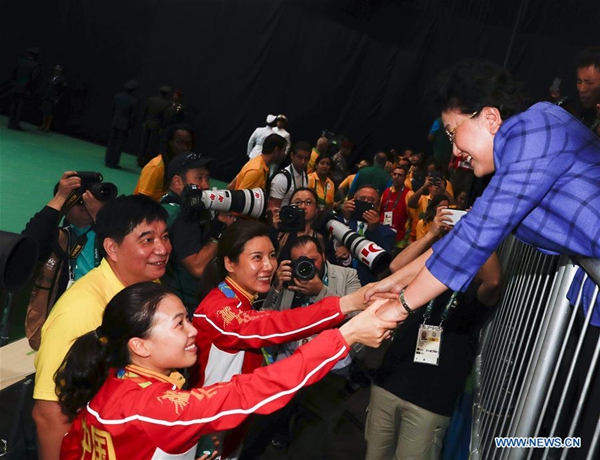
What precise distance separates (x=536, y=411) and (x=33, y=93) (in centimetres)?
1429

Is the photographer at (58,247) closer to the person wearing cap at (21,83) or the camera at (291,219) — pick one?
the camera at (291,219)

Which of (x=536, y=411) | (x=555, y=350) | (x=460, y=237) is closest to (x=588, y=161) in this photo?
(x=460, y=237)

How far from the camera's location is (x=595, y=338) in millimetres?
1796

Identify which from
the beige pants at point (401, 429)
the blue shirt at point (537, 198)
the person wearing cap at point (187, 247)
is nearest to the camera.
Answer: the blue shirt at point (537, 198)

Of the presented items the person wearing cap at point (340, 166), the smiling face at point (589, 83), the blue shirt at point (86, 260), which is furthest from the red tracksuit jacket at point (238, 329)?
the person wearing cap at point (340, 166)

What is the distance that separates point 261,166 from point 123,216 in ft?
10.9

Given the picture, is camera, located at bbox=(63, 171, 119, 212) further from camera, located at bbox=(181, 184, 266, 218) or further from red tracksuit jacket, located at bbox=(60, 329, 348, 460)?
red tracksuit jacket, located at bbox=(60, 329, 348, 460)

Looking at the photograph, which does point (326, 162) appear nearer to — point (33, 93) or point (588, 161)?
point (588, 161)

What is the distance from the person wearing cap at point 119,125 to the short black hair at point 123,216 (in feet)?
31.5

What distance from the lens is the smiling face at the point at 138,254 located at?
2.65 metres

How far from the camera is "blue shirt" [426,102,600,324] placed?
5.85 ft

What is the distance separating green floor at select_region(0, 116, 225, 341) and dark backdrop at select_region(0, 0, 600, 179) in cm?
128

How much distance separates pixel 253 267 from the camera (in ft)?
9.71

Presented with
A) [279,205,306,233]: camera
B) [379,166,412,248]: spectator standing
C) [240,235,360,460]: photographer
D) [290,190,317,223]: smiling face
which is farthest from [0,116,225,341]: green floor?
[379,166,412,248]: spectator standing
